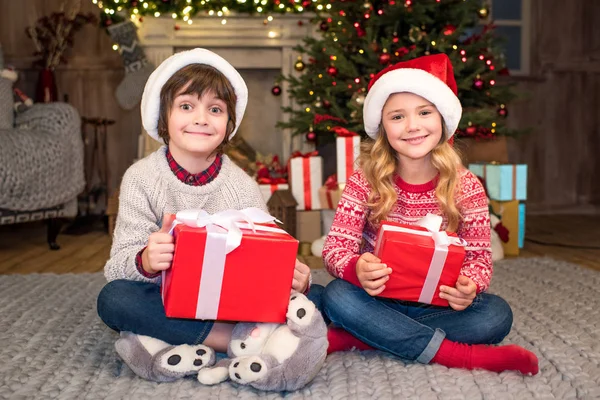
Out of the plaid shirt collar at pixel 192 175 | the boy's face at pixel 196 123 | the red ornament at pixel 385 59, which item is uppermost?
the red ornament at pixel 385 59

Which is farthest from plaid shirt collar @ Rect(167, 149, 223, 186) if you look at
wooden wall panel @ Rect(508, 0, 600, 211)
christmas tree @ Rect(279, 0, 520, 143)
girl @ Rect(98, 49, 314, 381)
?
wooden wall panel @ Rect(508, 0, 600, 211)

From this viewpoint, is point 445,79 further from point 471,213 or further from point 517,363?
point 517,363

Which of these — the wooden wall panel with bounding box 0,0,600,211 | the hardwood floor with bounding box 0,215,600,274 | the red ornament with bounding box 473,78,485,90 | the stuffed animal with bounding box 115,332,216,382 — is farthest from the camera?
the wooden wall panel with bounding box 0,0,600,211

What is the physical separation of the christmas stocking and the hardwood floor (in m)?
0.72

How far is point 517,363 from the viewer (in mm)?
1157

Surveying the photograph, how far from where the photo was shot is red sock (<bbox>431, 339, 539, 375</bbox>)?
115 cm

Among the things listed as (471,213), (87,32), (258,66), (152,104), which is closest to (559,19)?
(258,66)

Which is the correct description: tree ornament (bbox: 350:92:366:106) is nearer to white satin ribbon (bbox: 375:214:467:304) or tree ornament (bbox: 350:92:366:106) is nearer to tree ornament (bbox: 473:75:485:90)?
tree ornament (bbox: 473:75:485:90)

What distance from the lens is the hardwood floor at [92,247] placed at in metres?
2.43

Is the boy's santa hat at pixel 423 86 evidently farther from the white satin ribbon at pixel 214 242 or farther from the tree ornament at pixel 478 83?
the tree ornament at pixel 478 83

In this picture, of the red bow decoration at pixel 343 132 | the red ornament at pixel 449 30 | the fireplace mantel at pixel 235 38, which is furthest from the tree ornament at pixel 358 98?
the fireplace mantel at pixel 235 38

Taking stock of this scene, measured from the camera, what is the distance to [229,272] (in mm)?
1057

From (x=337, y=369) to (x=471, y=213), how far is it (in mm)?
419

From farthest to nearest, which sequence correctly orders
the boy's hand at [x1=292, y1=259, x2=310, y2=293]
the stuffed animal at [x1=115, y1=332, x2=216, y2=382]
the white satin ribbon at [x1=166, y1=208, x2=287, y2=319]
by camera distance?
the boy's hand at [x1=292, y1=259, x2=310, y2=293] < the stuffed animal at [x1=115, y1=332, x2=216, y2=382] < the white satin ribbon at [x1=166, y1=208, x2=287, y2=319]
